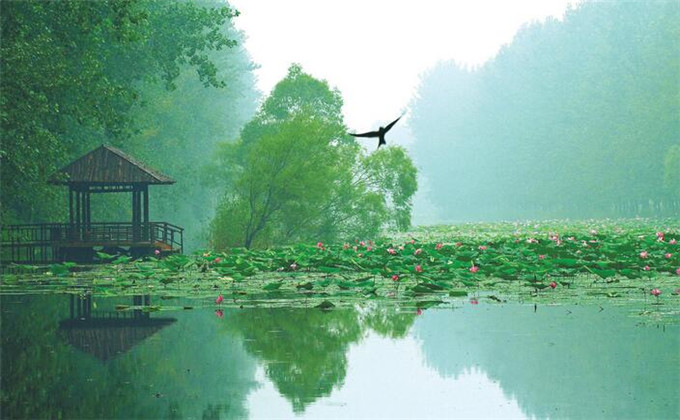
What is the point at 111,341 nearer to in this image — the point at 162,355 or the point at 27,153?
the point at 162,355

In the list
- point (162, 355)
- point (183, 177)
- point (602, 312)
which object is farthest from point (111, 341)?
point (183, 177)

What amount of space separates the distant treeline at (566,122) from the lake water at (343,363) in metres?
52.0

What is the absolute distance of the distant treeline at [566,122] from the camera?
73625mm

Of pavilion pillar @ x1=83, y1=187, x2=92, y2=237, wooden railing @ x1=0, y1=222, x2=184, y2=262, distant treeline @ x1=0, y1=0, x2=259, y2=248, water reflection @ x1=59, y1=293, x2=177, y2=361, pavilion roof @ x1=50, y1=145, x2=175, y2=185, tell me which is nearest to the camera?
water reflection @ x1=59, y1=293, x2=177, y2=361

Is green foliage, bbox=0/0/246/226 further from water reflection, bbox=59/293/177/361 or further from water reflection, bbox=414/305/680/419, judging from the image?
water reflection, bbox=414/305/680/419

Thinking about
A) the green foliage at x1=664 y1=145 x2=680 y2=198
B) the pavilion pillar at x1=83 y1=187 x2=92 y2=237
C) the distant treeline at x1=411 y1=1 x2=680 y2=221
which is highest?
the distant treeline at x1=411 y1=1 x2=680 y2=221

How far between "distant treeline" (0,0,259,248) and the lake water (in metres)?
11.4

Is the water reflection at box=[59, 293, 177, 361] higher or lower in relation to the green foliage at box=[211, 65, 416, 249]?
lower

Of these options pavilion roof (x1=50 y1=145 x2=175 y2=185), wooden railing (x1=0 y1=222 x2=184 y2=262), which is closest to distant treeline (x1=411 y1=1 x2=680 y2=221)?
wooden railing (x1=0 y1=222 x2=184 y2=262)

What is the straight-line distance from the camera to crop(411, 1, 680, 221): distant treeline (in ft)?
242

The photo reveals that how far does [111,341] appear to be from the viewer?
13.6 metres

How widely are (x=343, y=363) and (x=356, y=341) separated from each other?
1594 mm

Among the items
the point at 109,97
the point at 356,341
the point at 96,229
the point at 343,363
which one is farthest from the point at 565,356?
the point at 96,229

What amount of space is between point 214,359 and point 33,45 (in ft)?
56.4
